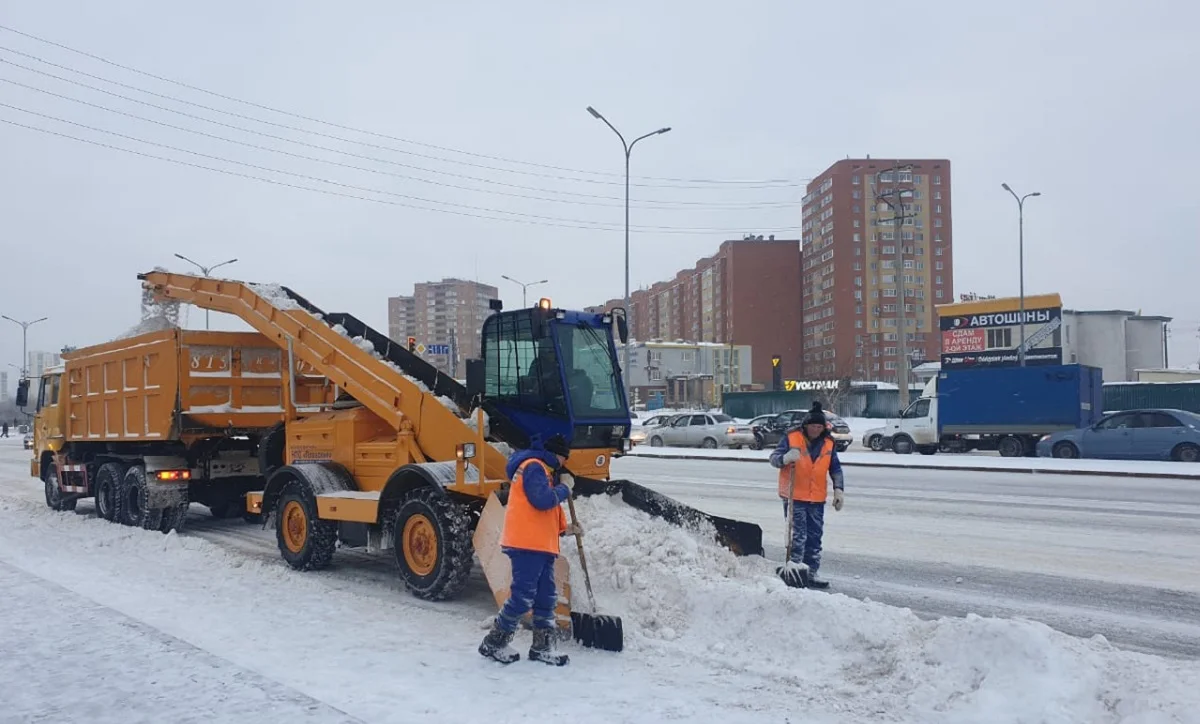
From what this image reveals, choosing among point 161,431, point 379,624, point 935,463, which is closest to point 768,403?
point 935,463

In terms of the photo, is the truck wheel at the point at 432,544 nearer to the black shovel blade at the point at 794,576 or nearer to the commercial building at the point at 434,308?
the black shovel blade at the point at 794,576

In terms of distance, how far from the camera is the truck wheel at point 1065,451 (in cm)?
2447

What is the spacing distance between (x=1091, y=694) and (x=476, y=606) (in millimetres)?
4798

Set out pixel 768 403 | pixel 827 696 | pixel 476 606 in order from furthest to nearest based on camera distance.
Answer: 1. pixel 768 403
2. pixel 476 606
3. pixel 827 696

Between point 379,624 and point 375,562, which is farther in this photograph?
point 375,562

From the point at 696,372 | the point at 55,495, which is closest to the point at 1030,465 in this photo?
the point at 55,495

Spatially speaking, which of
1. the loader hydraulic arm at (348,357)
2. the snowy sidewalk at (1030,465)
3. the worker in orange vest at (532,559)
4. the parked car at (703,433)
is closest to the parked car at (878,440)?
the snowy sidewalk at (1030,465)

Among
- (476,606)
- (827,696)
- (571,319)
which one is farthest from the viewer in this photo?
(571,319)

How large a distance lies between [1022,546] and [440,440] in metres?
7.19

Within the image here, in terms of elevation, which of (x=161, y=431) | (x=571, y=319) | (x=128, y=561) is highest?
(x=571, y=319)

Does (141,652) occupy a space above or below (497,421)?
below

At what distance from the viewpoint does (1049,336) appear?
59438 mm

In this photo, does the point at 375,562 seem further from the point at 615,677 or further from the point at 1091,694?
the point at 1091,694

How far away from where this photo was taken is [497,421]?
8.52 m
